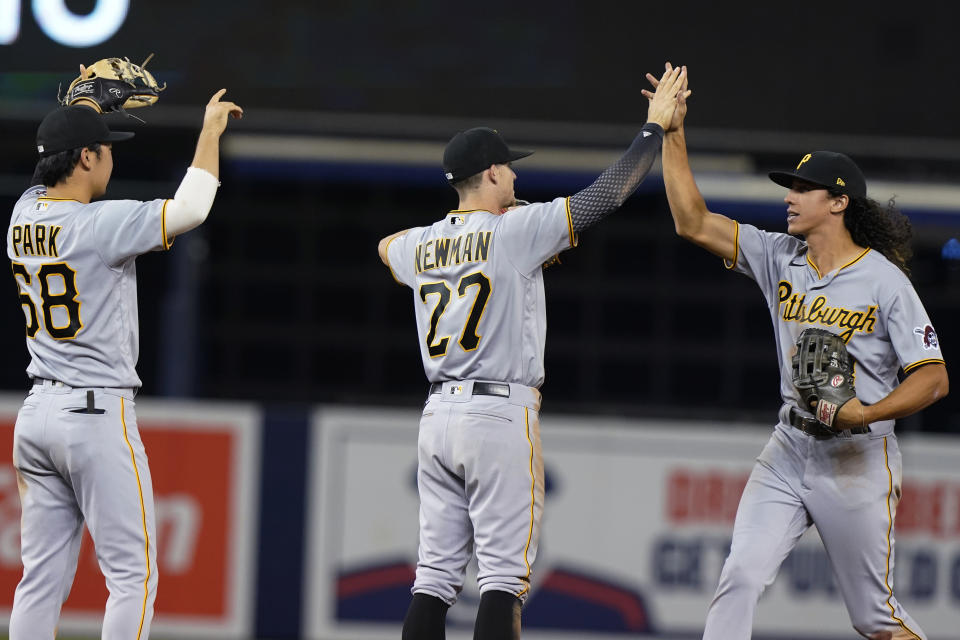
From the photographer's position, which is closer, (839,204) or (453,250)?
(453,250)

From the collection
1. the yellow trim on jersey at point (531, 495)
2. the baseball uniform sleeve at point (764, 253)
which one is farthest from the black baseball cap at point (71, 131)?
the baseball uniform sleeve at point (764, 253)

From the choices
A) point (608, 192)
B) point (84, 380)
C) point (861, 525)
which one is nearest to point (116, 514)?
point (84, 380)

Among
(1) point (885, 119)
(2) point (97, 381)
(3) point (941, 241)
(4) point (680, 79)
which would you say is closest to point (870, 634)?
(4) point (680, 79)

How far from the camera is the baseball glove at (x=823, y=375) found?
4211 millimetres

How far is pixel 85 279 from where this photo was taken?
4219mm

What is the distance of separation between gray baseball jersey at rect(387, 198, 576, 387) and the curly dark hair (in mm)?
971

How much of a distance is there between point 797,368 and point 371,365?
4.90 meters

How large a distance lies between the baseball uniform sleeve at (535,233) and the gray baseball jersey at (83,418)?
1.06m

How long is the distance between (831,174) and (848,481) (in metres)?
0.99

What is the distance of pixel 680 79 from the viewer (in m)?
4.63

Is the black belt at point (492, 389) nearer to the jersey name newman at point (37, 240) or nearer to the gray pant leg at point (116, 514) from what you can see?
the gray pant leg at point (116, 514)

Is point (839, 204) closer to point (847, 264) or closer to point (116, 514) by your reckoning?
point (847, 264)

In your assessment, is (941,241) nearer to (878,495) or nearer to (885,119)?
(885,119)

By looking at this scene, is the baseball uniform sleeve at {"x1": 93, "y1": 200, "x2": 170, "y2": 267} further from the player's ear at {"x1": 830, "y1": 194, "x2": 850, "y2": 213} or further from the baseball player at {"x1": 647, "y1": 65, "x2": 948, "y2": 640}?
the player's ear at {"x1": 830, "y1": 194, "x2": 850, "y2": 213}
